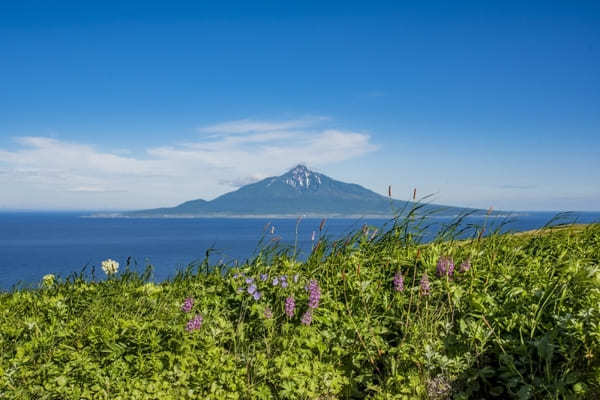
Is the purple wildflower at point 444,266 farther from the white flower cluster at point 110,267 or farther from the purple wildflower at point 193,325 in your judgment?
the white flower cluster at point 110,267

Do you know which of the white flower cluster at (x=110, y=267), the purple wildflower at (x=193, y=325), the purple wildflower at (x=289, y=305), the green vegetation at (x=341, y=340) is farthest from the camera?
the white flower cluster at (x=110, y=267)

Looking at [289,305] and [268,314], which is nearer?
[289,305]

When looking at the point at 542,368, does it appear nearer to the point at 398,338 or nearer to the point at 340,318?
the point at 398,338

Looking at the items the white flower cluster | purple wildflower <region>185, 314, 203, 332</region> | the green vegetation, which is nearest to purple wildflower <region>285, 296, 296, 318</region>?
the green vegetation

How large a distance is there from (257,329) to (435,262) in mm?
2217

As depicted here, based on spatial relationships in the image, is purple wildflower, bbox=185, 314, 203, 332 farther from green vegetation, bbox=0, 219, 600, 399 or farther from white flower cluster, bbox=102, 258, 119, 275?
white flower cluster, bbox=102, 258, 119, 275

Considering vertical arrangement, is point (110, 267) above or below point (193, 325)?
above

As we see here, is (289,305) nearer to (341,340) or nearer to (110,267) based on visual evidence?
(341,340)

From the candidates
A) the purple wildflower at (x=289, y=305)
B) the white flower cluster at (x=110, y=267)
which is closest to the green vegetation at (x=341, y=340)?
the purple wildflower at (x=289, y=305)

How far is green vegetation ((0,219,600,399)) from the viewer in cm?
360

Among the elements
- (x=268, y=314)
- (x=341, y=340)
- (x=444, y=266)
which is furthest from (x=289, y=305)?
(x=444, y=266)

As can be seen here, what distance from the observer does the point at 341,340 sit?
4234mm

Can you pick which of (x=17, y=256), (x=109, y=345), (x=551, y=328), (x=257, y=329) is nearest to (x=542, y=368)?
(x=551, y=328)

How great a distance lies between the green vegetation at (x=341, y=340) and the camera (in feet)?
11.8
